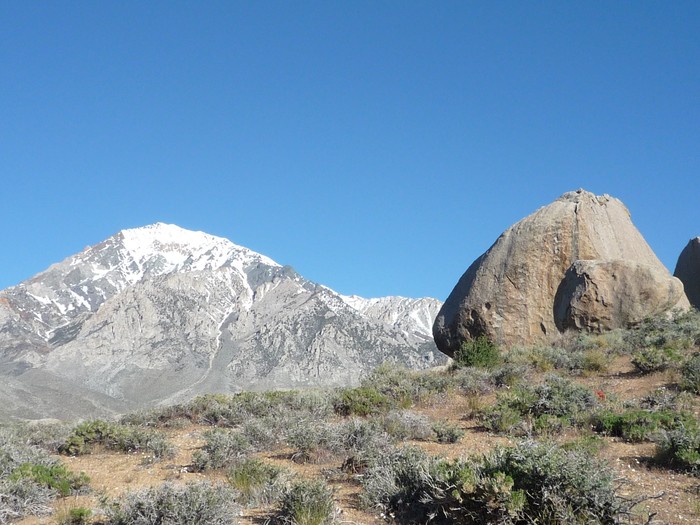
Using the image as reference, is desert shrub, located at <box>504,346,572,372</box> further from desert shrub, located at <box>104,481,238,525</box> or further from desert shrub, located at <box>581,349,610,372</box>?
desert shrub, located at <box>104,481,238,525</box>

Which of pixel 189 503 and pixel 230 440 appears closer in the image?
Answer: pixel 189 503

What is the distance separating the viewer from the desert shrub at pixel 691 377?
11.1 meters

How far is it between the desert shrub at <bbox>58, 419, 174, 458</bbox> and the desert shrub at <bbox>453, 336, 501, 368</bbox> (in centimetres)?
1099

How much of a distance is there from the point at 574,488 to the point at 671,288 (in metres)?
17.4

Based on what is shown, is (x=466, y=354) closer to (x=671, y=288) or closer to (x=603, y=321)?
(x=603, y=321)

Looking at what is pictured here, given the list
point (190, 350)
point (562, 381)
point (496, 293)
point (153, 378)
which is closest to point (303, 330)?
point (190, 350)

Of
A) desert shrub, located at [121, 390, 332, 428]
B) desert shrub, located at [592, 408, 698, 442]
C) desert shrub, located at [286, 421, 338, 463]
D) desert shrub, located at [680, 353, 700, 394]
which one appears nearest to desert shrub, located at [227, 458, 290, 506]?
desert shrub, located at [286, 421, 338, 463]

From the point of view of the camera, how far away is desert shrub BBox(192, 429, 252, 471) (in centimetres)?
866

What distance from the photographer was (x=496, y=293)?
879 inches

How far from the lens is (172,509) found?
19.0 ft

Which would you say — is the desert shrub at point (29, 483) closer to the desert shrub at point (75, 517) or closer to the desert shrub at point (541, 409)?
the desert shrub at point (75, 517)

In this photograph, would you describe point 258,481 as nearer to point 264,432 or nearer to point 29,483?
point 29,483

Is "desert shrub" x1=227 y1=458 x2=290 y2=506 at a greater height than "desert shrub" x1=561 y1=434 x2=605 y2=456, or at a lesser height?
lesser

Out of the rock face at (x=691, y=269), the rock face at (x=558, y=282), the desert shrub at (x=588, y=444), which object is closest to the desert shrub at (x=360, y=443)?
the desert shrub at (x=588, y=444)
